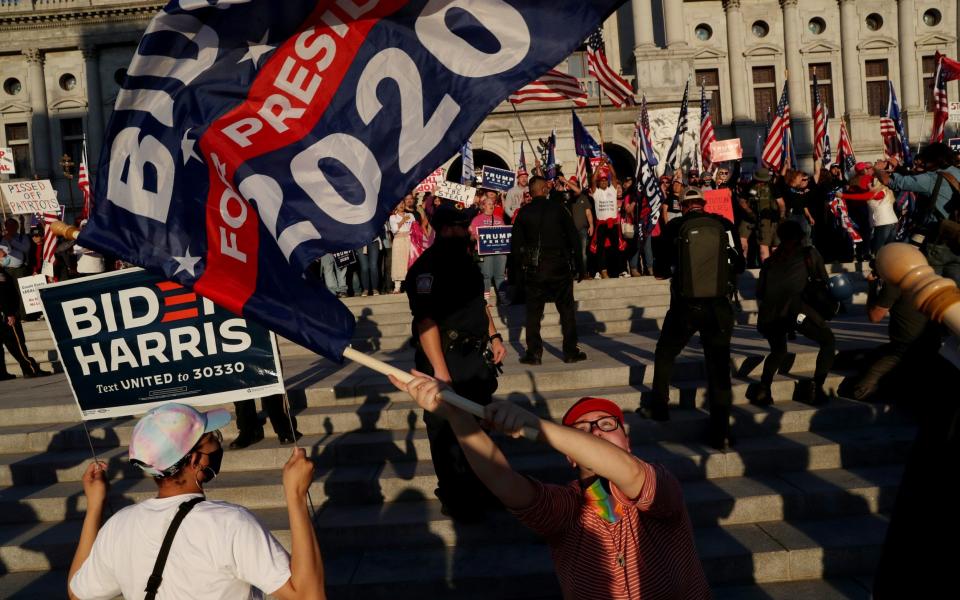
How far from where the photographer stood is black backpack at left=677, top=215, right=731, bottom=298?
21.3 feet

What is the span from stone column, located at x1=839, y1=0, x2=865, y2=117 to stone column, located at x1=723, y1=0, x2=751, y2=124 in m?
4.51

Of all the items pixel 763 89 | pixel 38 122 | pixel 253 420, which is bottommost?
pixel 253 420

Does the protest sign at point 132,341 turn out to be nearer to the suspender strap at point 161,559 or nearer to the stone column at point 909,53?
the suspender strap at point 161,559

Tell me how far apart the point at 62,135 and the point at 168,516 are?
45737 millimetres

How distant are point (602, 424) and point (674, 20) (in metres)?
34.9

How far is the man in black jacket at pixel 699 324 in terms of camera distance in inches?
254

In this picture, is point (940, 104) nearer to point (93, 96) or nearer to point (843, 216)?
point (843, 216)

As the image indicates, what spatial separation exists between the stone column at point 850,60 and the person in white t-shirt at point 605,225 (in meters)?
29.2

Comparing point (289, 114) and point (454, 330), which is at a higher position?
point (289, 114)

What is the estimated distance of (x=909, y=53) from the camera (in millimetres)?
39812

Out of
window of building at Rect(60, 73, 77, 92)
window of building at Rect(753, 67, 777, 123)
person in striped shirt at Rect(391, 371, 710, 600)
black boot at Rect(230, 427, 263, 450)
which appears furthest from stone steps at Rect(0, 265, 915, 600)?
window of building at Rect(60, 73, 77, 92)

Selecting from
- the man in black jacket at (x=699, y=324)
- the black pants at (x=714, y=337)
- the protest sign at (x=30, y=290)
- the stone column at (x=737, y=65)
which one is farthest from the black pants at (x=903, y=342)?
the stone column at (x=737, y=65)

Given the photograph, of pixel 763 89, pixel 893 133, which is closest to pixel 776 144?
pixel 893 133

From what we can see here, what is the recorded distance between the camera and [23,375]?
480 inches
